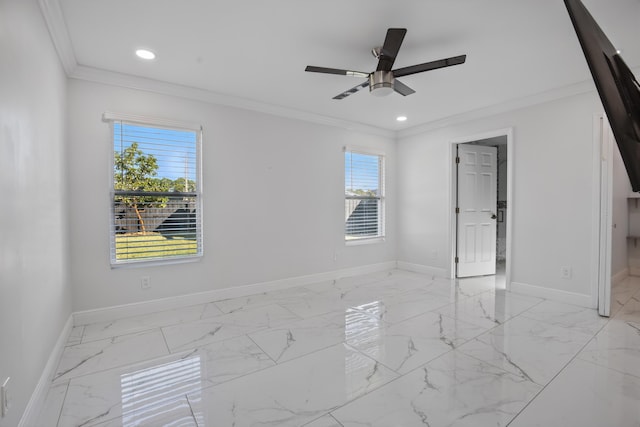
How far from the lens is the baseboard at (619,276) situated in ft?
14.1

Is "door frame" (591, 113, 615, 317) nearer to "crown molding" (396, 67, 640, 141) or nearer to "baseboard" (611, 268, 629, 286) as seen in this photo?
"crown molding" (396, 67, 640, 141)

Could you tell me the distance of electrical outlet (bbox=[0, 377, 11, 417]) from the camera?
4.19ft

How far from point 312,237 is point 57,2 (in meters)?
3.47

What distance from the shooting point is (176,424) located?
5.29 feet

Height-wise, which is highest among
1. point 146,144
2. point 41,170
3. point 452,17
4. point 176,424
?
point 452,17

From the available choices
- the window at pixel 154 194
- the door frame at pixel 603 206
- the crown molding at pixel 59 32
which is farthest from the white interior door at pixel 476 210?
the crown molding at pixel 59 32

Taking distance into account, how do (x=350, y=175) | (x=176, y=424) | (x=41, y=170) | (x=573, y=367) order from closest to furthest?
(x=176, y=424) < (x=41, y=170) < (x=573, y=367) < (x=350, y=175)

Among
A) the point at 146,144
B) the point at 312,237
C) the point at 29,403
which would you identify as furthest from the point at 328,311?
the point at 146,144

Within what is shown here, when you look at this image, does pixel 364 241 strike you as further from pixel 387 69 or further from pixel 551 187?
pixel 387 69

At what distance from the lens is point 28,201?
5.69 feet

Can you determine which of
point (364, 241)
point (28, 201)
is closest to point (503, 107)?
point (364, 241)

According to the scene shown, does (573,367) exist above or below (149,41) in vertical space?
below

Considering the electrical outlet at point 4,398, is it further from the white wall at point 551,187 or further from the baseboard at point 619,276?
the baseboard at point 619,276

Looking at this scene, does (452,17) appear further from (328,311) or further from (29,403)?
(29,403)
